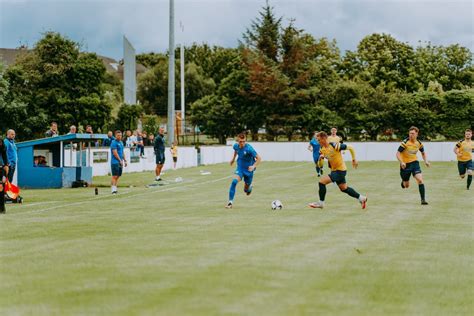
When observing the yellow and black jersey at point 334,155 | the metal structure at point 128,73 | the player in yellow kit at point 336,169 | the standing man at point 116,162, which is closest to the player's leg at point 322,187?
the player in yellow kit at point 336,169

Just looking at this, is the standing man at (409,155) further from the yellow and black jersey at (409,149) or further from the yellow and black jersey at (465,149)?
the yellow and black jersey at (465,149)

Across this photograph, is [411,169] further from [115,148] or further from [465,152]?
[115,148]

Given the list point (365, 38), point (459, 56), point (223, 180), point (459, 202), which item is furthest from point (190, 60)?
point (459, 202)

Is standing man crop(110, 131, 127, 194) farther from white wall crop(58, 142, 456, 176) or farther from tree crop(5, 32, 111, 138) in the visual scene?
tree crop(5, 32, 111, 138)

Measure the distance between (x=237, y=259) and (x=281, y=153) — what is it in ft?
159

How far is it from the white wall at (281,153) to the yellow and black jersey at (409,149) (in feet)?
67.9

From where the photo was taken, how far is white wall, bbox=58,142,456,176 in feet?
142

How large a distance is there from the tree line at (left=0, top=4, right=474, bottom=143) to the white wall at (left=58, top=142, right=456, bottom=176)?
6.11 metres

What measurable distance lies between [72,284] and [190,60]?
106 metres

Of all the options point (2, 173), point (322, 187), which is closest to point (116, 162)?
point (2, 173)

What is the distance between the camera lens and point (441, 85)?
74.6 metres

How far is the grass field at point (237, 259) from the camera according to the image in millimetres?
7930

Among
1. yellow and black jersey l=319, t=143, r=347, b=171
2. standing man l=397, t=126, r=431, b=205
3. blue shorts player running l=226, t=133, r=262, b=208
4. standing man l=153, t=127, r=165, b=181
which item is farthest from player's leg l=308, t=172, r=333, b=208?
standing man l=153, t=127, r=165, b=181

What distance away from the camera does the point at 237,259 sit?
34.5 ft
